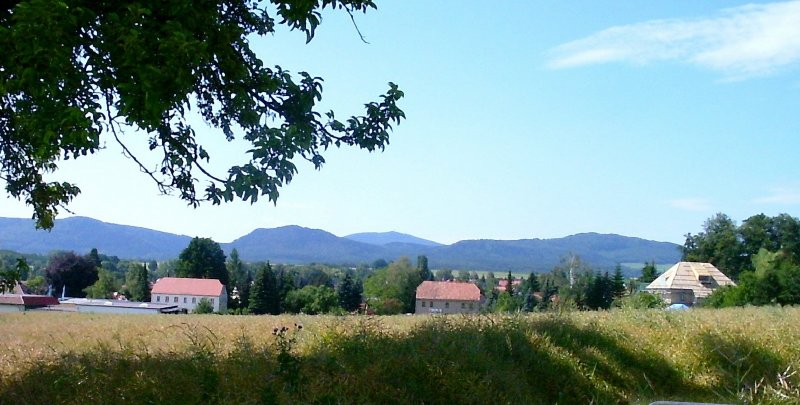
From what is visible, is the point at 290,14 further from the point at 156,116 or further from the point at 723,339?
the point at 723,339

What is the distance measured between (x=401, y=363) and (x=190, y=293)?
28174 mm

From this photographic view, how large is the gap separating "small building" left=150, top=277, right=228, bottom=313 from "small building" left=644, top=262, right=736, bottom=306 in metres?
35.4

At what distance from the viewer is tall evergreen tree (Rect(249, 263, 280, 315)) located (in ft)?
110

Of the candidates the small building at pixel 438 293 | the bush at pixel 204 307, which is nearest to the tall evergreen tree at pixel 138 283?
the bush at pixel 204 307

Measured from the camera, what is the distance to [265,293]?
1394 inches

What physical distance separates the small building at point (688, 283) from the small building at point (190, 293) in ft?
116

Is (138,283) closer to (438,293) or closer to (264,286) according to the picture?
(264,286)

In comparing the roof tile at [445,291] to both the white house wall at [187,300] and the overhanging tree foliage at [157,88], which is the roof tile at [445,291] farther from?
the overhanging tree foliage at [157,88]

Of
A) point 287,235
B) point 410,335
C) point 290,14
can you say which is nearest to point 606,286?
point 410,335

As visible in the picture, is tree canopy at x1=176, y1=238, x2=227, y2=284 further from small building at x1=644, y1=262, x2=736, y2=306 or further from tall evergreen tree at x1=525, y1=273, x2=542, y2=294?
small building at x1=644, y1=262, x2=736, y2=306

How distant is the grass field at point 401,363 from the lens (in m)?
6.54

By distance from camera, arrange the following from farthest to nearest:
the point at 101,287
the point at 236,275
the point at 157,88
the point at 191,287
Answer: the point at 236,275, the point at 101,287, the point at 191,287, the point at 157,88

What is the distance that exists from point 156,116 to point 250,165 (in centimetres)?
133

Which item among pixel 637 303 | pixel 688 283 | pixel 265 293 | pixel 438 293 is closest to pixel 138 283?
pixel 265 293
